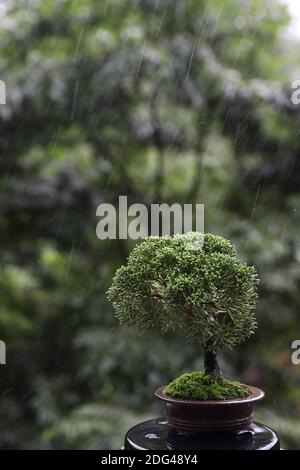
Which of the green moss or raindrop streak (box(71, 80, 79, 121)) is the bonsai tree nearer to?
the green moss

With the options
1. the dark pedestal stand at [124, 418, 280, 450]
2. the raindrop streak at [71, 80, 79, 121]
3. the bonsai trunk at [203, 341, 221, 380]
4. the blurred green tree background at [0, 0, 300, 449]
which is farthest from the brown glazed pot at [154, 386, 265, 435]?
the raindrop streak at [71, 80, 79, 121]

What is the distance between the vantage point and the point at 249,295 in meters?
1.27

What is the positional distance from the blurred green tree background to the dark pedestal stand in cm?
161

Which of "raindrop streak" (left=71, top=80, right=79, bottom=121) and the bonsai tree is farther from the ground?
"raindrop streak" (left=71, top=80, right=79, bottom=121)

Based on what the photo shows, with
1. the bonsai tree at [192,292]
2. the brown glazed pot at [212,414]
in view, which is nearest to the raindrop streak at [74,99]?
the bonsai tree at [192,292]

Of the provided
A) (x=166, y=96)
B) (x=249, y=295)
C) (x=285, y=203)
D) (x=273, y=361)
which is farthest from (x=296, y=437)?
(x=166, y=96)

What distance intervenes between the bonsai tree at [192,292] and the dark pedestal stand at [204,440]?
0.10 metres

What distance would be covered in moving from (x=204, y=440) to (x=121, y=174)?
2.34 meters

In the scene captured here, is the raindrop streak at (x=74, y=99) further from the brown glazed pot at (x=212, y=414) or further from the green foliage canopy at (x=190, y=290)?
the brown glazed pot at (x=212, y=414)

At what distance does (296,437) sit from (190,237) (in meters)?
1.90

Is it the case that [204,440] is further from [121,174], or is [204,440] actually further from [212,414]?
[121,174]

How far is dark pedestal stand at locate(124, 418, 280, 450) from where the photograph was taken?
1.15 m

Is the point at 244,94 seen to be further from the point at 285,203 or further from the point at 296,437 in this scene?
the point at 296,437

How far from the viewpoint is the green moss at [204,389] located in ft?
4.11
